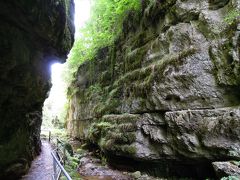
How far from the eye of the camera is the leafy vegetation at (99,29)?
16.4 meters

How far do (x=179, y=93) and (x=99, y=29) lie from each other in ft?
44.7

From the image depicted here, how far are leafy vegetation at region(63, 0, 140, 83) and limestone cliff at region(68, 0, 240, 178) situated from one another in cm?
333

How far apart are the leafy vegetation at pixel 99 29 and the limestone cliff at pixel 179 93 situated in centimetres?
333

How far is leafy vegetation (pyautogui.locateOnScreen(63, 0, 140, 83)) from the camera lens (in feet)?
53.8

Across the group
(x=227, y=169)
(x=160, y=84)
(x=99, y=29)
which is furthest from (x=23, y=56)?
(x=99, y=29)

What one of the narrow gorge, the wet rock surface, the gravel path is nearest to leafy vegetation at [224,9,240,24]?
the narrow gorge

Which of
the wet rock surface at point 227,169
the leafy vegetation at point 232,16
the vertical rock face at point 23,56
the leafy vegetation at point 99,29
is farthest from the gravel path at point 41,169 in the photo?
the leafy vegetation at point 99,29

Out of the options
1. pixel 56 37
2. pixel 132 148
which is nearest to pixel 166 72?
pixel 132 148

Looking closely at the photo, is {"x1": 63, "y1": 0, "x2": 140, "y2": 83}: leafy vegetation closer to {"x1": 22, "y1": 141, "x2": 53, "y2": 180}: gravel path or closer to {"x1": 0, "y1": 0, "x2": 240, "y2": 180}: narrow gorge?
{"x1": 0, "y1": 0, "x2": 240, "y2": 180}: narrow gorge

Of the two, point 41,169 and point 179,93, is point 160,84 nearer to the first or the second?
point 179,93

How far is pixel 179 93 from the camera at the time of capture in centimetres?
881

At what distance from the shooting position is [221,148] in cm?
712

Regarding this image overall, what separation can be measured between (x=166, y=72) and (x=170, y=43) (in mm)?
1556

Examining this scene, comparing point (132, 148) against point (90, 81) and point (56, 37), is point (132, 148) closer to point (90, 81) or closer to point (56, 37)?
point (56, 37)
